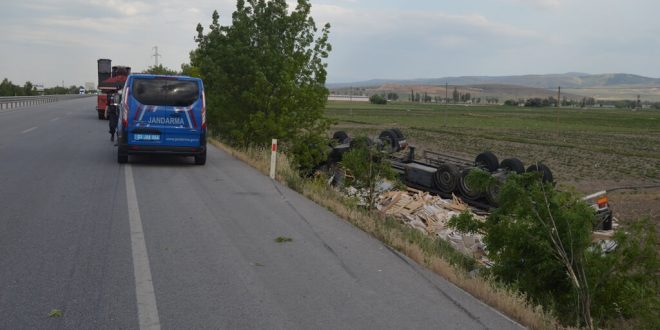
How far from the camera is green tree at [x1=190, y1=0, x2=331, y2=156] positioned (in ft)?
61.3

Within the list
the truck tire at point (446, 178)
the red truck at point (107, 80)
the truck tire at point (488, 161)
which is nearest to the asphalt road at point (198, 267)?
the truck tire at point (446, 178)

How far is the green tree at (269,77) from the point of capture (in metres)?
18.7

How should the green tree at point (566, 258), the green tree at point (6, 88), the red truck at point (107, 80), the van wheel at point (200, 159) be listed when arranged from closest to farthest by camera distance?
the green tree at point (566, 258) → the van wheel at point (200, 159) → the red truck at point (107, 80) → the green tree at point (6, 88)

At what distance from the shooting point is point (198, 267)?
661cm

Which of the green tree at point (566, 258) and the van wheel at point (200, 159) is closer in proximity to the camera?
the green tree at point (566, 258)

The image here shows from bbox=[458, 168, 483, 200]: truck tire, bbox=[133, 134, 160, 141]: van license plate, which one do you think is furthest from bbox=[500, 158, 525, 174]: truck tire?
bbox=[133, 134, 160, 141]: van license plate

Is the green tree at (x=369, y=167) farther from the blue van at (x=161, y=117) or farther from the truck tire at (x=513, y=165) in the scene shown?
the truck tire at (x=513, y=165)

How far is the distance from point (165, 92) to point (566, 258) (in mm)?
10158

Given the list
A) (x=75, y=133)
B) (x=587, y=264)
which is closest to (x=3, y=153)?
(x=75, y=133)

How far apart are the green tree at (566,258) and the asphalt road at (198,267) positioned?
1.43 metres

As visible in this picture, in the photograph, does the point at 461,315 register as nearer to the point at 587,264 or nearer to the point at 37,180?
the point at 587,264

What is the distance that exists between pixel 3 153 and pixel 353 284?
13.0 m

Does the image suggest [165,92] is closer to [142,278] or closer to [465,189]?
[465,189]

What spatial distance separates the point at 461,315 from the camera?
18.0 feet
